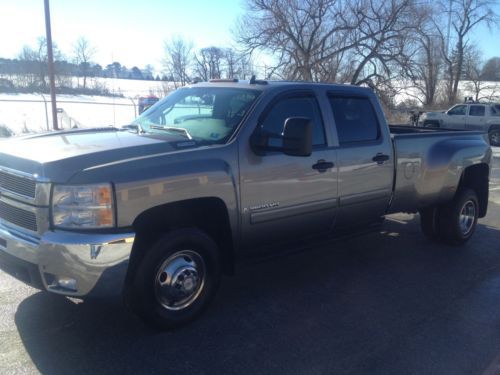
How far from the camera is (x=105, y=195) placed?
11.0 ft

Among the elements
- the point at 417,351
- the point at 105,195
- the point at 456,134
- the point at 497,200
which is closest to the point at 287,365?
the point at 417,351

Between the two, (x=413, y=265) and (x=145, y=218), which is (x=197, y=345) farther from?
(x=413, y=265)

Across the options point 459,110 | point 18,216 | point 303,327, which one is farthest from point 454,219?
point 459,110

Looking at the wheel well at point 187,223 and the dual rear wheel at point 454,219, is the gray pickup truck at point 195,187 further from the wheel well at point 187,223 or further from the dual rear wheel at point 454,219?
the dual rear wheel at point 454,219

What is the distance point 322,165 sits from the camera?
4.66m

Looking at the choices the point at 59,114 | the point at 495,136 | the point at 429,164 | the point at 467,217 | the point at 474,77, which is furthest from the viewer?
the point at 474,77

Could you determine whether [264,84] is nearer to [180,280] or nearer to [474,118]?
[180,280]

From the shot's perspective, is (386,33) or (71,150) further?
(386,33)

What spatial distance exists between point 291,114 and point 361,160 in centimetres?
95

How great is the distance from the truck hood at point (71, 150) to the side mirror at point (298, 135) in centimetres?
83

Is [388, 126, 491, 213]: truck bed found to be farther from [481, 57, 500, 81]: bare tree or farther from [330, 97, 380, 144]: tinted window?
[481, 57, 500, 81]: bare tree

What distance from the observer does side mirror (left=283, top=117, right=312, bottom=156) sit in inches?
155

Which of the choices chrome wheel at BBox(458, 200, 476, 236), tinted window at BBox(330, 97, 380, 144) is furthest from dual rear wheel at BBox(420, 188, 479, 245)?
tinted window at BBox(330, 97, 380, 144)

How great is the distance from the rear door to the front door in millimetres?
182
